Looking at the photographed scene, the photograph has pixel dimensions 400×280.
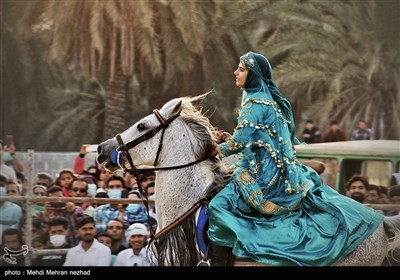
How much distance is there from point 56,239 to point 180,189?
2720 millimetres

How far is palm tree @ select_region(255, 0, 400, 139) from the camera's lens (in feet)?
33.0

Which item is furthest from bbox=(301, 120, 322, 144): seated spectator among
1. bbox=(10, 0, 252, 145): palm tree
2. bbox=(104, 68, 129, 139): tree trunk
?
bbox=(104, 68, 129, 139): tree trunk

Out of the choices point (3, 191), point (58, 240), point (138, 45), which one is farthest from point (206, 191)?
point (138, 45)

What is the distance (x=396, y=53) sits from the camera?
10258 mm

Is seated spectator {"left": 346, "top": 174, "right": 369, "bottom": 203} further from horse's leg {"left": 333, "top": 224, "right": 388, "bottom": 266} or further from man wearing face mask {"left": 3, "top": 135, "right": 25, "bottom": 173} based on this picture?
man wearing face mask {"left": 3, "top": 135, "right": 25, "bottom": 173}

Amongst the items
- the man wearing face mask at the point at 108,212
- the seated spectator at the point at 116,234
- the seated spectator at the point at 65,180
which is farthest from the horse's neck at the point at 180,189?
the seated spectator at the point at 65,180

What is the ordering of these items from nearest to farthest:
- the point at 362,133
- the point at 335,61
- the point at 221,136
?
the point at 221,136 → the point at 362,133 → the point at 335,61

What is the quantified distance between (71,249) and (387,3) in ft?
15.2

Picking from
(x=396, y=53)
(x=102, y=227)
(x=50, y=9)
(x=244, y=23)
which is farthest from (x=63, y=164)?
(x=396, y=53)

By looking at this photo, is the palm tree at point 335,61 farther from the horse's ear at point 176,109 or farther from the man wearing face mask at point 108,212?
the horse's ear at point 176,109

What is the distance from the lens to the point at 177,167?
6566mm

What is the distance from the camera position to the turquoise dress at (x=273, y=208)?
6352 mm

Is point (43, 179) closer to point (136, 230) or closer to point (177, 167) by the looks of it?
point (136, 230)

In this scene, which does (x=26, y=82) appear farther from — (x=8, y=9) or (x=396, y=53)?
(x=396, y=53)
